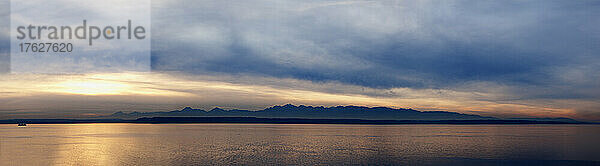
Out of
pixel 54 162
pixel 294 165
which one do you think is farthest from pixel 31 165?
pixel 294 165

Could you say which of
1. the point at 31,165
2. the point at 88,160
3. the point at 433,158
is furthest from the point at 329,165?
the point at 31,165

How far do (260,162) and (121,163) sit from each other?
61.5ft

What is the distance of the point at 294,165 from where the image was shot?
5688cm

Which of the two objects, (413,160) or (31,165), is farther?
(413,160)

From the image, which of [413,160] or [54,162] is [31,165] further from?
[413,160]

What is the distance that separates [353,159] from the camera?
64.5 meters

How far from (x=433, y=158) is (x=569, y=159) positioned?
19.8m

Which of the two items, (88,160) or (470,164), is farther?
(88,160)

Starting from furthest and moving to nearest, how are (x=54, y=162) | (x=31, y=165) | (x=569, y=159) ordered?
1. (x=569, y=159)
2. (x=54, y=162)
3. (x=31, y=165)

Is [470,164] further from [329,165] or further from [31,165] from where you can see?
[31,165]

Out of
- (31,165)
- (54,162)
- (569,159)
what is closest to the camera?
(31,165)

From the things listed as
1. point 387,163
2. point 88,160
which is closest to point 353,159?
point 387,163

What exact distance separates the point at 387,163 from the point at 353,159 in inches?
254

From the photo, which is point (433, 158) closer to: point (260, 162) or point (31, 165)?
point (260, 162)
